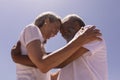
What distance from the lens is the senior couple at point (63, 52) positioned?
467cm

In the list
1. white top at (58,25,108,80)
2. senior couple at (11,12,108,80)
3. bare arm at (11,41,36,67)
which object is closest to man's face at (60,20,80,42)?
senior couple at (11,12,108,80)

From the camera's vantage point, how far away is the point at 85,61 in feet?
16.1

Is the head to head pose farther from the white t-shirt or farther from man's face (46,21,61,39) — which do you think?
the white t-shirt

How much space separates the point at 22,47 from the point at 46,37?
40 cm

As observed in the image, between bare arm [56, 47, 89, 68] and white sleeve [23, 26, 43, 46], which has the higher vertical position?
white sleeve [23, 26, 43, 46]

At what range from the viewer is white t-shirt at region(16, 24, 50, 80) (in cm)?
478

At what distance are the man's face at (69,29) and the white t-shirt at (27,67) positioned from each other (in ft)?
1.34

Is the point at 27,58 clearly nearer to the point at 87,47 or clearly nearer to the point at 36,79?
the point at 36,79

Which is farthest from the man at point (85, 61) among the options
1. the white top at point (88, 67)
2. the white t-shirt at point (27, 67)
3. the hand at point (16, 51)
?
the hand at point (16, 51)

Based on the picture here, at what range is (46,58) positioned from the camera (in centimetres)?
463

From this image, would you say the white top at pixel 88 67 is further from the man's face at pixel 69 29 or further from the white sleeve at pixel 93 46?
the man's face at pixel 69 29

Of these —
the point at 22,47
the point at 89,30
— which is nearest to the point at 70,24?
the point at 89,30

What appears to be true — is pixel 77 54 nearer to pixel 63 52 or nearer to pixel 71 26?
pixel 63 52

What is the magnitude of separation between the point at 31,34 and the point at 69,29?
56cm
